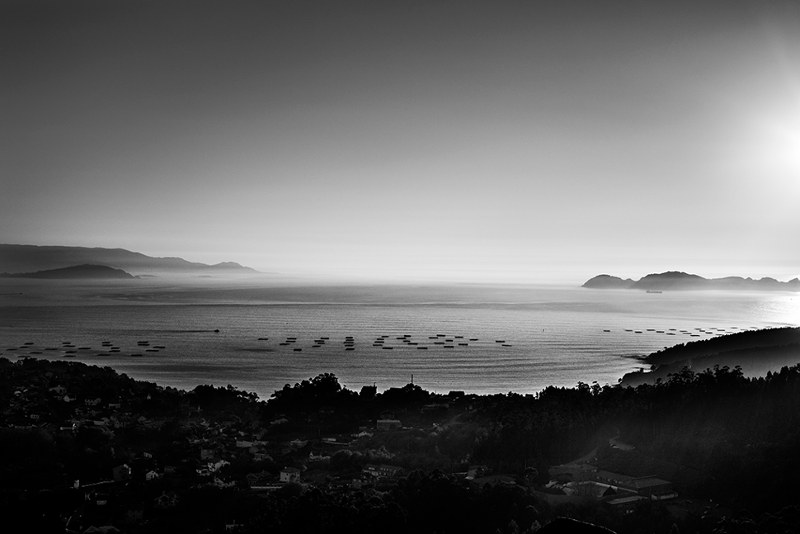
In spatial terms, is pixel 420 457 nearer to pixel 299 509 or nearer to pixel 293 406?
pixel 299 509

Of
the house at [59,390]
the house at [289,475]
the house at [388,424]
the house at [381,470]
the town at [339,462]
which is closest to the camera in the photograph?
the town at [339,462]

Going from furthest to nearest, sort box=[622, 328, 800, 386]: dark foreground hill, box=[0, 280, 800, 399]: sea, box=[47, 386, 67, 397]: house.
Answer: box=[0, 280, 800, 399]: sea, box=[622, 328, 800, 386]: dark foreground hill, box=[47, 386, 67, 397]: house

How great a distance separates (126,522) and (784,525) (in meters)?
9.72

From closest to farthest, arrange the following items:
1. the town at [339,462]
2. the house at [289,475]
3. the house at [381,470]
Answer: the town at [339,462] < the house at [289,475] < the house at [381,470]

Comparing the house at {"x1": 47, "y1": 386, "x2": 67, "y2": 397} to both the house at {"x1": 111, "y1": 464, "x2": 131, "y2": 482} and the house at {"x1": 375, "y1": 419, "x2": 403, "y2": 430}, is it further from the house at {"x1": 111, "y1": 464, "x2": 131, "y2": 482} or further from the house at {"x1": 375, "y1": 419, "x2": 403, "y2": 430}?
the house at {"x1": 375, "y1": 419, "x2": 403, "y2": 430}

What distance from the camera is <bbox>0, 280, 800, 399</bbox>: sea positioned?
32.0m

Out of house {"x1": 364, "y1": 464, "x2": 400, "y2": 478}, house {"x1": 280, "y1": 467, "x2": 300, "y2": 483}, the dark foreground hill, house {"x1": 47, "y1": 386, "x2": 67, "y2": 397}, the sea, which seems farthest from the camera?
the sea

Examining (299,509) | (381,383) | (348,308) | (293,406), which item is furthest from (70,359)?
(348,308)

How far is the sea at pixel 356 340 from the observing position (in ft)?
105

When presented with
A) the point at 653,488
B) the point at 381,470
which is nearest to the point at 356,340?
the point at 381,470

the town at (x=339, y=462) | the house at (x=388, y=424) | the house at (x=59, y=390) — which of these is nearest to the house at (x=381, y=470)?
the town at (x=339, y=462)

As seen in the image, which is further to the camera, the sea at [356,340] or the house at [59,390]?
the sea at [356,340]

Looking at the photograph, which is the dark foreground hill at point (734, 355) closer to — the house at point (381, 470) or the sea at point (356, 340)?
the sea at point (356, 340)

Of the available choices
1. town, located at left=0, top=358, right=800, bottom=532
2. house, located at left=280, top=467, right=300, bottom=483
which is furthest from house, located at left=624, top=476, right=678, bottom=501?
house, located at left=280, top=467, right=300, bottom=483
